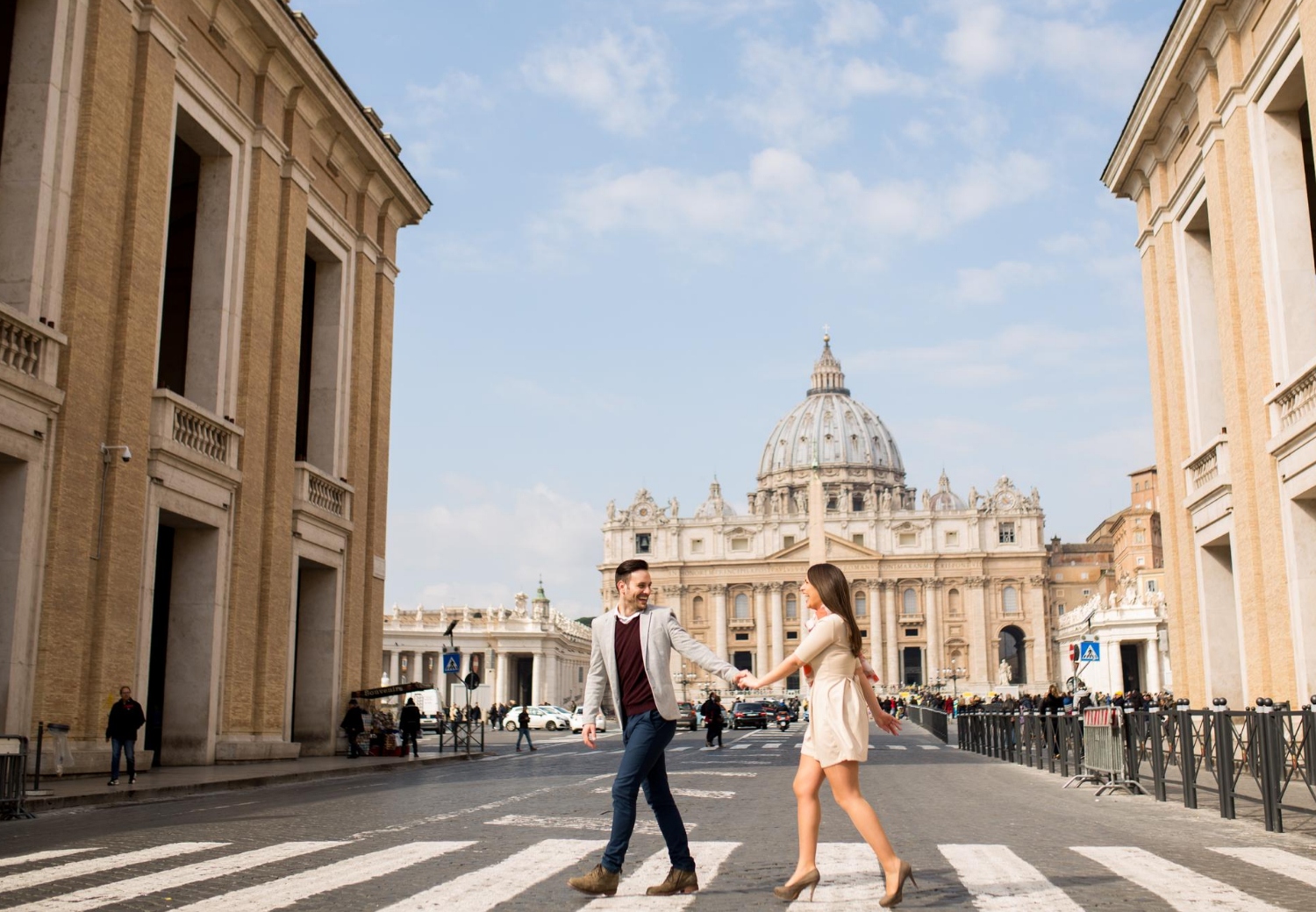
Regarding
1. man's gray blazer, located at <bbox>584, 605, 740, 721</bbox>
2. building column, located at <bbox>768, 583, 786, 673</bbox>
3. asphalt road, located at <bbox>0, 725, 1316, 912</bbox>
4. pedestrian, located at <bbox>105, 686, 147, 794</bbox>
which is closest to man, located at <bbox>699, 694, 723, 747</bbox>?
asphalt road, located at <bbox>0, 725, 1316, 912</bbox>

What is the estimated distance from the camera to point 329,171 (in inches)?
1041

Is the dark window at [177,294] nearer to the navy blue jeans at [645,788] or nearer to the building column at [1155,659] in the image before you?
the navy blue jeans at [645,788]

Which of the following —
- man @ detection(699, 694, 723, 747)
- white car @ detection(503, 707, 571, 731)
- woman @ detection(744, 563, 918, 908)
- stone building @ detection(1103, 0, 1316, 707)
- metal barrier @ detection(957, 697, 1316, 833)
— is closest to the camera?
woman @ detection(744, 563, 918, 908)

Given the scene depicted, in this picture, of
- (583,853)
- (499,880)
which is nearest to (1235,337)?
(583,853)

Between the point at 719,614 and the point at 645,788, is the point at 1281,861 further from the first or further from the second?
the point at 719,614

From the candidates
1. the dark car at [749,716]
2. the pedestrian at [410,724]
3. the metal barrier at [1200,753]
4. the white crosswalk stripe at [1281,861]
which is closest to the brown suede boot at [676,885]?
the white crosswalk stripe at [1281,861]

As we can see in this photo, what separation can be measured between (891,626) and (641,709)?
13350 centimetres

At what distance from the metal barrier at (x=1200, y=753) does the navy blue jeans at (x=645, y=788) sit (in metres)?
5.90

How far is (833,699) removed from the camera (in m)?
7.06

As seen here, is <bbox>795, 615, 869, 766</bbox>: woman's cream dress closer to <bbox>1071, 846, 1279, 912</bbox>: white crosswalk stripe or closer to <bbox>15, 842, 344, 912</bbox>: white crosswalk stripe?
<bbox>1071, 846, 1279, 912</bbox>: white crosswalk stripe

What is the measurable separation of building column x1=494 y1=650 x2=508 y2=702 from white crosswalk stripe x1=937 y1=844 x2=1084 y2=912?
9791cm

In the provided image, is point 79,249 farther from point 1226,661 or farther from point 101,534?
point 1226,661

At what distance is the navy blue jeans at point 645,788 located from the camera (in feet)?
23.1

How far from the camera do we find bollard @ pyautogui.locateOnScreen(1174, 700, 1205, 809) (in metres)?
13.0
